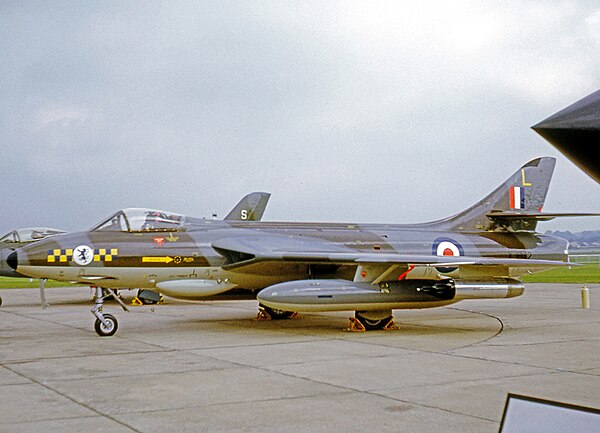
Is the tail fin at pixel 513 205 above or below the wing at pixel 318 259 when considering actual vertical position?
above

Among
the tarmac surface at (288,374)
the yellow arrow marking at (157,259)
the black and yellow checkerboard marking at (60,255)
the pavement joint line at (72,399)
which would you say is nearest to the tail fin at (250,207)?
the tarmac surface at (288,374)

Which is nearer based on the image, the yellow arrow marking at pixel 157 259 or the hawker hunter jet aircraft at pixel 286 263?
the hawker hunter jet aircraft at pixel 286 263

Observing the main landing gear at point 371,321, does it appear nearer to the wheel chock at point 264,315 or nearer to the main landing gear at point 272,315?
the main landing gear at point 272,315

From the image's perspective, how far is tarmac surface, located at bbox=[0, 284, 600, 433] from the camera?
15.5ft

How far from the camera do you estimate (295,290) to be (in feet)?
31.7

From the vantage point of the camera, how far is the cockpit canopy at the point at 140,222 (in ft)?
35.7

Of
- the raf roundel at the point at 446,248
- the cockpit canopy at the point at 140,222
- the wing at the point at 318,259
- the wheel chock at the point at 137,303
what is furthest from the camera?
the wheel chock at the point at 137,303

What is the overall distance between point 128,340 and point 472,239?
7.08 meters

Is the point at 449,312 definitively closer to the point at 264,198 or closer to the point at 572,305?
the point at 572,305

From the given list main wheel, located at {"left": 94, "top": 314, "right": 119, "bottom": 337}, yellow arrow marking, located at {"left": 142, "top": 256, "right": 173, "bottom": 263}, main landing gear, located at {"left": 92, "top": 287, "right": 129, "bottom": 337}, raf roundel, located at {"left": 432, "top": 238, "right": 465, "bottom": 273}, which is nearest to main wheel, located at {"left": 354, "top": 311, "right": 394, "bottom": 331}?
raf roundel, located at {"left": 432, "top": 238, "right": 465, "bottom": 273}

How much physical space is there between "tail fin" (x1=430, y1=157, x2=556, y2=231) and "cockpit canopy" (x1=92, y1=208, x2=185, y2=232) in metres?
5.62

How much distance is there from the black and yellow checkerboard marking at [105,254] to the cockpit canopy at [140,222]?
49 centimetres

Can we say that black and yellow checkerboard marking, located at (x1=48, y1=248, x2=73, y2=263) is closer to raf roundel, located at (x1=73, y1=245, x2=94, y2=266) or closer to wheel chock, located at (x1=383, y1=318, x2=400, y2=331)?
raf roundel, located at (x1=73, y1=245, x2=94, y2=266)

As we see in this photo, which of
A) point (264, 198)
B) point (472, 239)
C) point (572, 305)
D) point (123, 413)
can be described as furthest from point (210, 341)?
point (264, 198)
